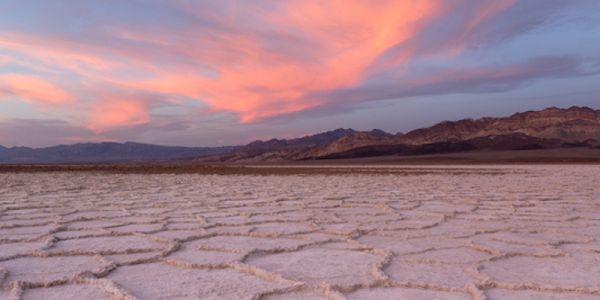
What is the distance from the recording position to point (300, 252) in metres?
2.59

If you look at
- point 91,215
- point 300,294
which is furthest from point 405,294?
point 91,215

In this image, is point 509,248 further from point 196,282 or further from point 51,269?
point 51,269

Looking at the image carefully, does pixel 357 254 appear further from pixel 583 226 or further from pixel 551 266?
pixel 583 226

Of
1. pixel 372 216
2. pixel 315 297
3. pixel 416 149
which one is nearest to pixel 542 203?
pixel 372 216

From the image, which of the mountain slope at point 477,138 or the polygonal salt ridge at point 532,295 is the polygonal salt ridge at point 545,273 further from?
the mountain slope at point 477,138

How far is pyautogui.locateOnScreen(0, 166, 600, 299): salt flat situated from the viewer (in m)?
1.92

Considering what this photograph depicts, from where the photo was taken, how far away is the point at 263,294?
1842 millimetres

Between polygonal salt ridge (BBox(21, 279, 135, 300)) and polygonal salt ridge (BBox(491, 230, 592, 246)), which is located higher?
polygonal salt ridge (BBox(21, 279, 135, 300))

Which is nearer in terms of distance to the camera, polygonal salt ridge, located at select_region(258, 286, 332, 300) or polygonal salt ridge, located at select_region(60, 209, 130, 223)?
polygonal salt ridge, located at select_region(258, 286, 332, 300)

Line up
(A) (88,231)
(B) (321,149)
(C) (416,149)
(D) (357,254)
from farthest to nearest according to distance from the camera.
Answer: (B) (321,149), (C) (416,149), (A) (88,231), (D) (357,254)

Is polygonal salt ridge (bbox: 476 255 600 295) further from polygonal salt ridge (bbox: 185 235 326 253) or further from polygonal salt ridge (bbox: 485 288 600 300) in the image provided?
polygonal salt ridge (bbox: 185 235 326 253)

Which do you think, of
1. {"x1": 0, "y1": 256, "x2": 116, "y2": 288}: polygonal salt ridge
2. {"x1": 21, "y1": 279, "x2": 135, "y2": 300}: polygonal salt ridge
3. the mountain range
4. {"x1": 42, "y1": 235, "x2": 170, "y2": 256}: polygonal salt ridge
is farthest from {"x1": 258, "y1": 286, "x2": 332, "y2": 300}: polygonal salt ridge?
the mountain range

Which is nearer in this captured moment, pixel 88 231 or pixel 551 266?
pixel 551 266

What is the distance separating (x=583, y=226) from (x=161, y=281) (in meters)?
2.80
